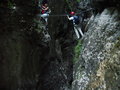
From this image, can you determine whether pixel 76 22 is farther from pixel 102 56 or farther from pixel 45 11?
pixel 102 56

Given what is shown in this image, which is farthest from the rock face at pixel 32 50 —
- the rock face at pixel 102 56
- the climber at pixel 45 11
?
the rock face at pixel 102 56

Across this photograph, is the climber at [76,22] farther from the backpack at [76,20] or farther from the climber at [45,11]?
the climber at [45,11]

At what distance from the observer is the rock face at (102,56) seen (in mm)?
3596

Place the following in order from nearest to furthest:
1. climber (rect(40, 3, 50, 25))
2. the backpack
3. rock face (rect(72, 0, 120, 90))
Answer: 1. rock face (rect(72, 0, 120, 90))
2. the backpack
3. climber (rect(40, 3, 50, 25))

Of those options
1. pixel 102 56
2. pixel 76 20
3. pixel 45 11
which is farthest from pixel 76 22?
pixel 102 56

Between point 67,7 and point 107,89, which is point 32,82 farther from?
point 107,89

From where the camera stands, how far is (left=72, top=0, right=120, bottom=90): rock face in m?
3.60

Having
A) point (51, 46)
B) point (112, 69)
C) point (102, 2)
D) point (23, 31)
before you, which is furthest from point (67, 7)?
point (112, 69)

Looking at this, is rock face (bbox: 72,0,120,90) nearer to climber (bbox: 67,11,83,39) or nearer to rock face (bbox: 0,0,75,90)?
climber (bbox: 67,11,83,39)

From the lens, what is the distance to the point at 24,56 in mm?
7859

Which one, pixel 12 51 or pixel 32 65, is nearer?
pixel 12 51

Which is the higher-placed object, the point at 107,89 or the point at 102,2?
the point at 102,2

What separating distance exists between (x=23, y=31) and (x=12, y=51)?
889 millimetres

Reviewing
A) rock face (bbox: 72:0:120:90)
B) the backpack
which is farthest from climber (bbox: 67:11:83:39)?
rock face (bbox: 72:0:120:90)
